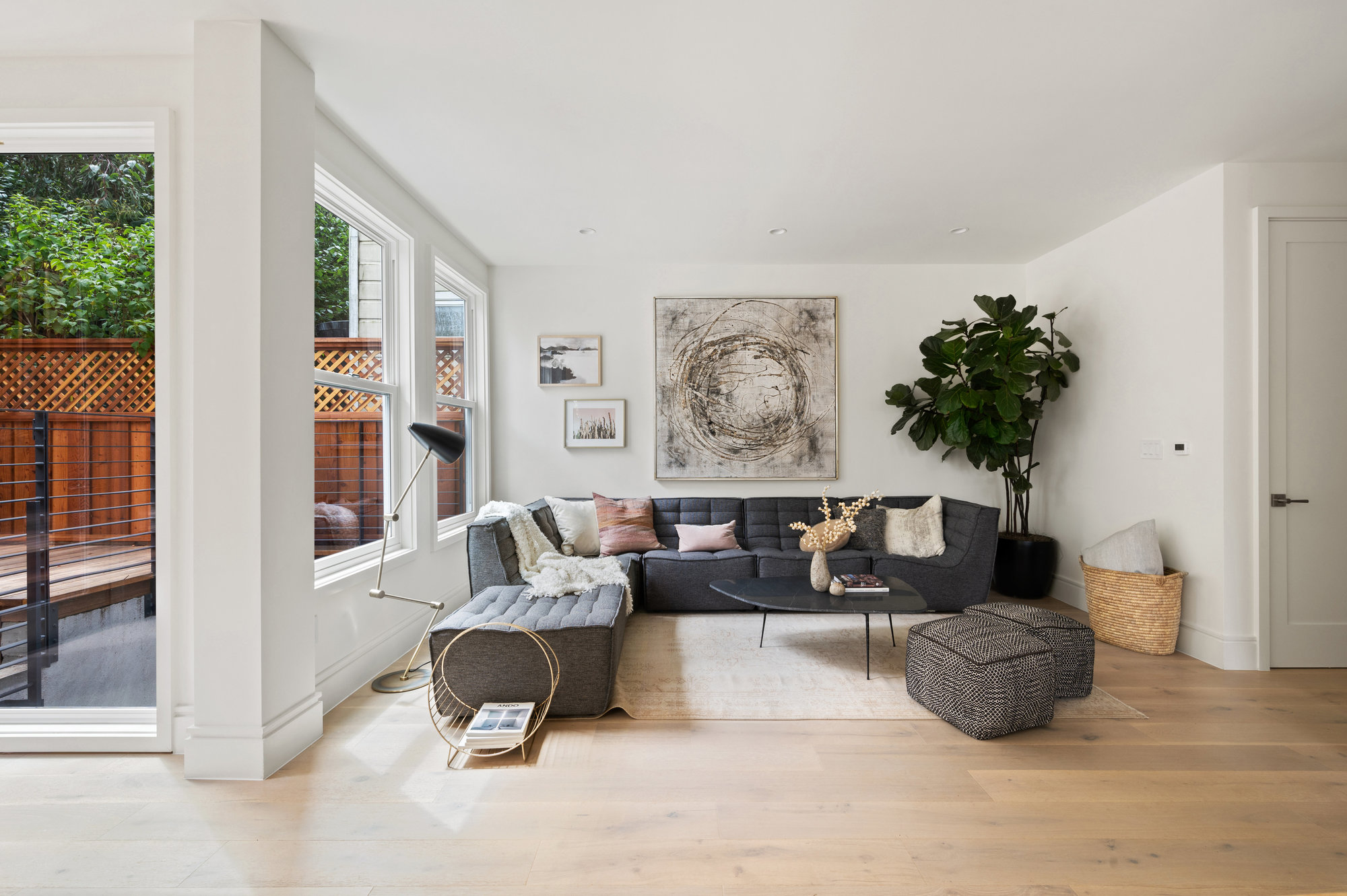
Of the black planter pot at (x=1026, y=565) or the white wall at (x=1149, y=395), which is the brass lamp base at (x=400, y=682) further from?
the white wall at (x=1149, y=395)

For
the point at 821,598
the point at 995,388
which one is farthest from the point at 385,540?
the point at 995,388

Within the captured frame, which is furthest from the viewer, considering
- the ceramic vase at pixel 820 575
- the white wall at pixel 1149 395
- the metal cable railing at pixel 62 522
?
the ceramic vase at pixel 820 575

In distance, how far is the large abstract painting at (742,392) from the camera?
5.12 meters

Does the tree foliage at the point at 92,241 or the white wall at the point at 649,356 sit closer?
the tree foliage at the point at 92,241

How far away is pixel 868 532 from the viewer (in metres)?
Result: 4.71

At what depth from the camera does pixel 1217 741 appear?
245cm

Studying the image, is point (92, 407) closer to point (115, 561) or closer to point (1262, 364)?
point (115, 561)

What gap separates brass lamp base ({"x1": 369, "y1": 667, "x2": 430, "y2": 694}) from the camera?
2.96m

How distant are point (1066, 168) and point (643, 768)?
3590 millimetres

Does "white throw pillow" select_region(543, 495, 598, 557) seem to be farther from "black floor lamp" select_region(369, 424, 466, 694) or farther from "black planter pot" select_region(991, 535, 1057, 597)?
"black planter pot" select_region(991, 535, 1057, 597)

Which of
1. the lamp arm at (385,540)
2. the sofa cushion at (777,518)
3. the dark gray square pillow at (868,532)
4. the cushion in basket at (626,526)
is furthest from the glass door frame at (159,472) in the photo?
the dark gray square pillow at (868,532)

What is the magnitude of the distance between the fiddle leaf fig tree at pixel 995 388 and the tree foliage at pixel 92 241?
178 inches

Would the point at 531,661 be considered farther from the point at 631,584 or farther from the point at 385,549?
the point at 631,584

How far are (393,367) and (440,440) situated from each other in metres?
0.82
